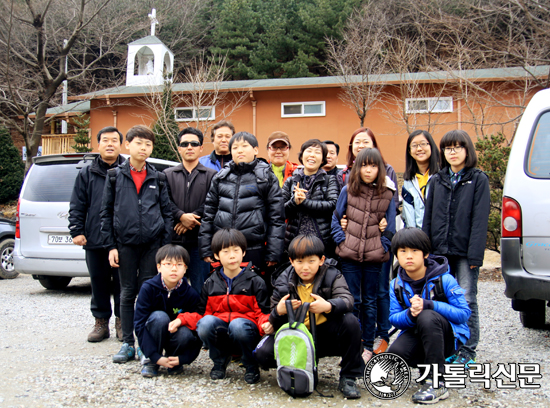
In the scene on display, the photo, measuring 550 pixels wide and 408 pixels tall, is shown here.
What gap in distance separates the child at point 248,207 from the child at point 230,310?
0.25m

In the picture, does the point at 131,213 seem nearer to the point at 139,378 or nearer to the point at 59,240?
the point at 139,378

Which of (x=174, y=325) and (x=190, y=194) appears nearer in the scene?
(x=174, y=325)

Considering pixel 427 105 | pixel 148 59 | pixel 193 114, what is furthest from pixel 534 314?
pixel 148 59

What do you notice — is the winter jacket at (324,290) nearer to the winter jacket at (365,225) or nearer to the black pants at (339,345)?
the black pants at (339,345)

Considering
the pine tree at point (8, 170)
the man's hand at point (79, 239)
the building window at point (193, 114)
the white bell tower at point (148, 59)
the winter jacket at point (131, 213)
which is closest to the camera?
the winter jacket at point (131, 213)

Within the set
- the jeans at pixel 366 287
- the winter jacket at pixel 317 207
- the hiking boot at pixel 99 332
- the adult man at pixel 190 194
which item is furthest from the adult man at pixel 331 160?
the hiking boot at pixel 99 332

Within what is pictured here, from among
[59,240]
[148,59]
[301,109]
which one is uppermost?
[148,59]

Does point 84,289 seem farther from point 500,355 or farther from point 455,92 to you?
point 455,92

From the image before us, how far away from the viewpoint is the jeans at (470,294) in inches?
129

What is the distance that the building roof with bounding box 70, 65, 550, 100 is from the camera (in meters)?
14.5

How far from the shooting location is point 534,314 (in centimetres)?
445

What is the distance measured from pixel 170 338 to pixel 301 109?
15977 millimetres

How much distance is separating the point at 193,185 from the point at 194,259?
2.36ft

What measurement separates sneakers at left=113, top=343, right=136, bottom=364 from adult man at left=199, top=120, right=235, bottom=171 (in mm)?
2064
